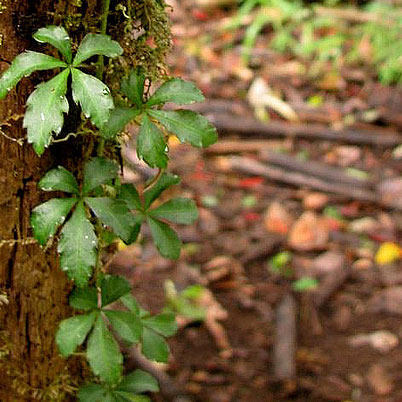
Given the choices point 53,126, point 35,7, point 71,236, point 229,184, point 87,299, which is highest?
point 35,7

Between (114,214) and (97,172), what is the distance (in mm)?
76

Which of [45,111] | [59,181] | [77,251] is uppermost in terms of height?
[45,111]

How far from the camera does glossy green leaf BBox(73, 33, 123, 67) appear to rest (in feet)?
3.47

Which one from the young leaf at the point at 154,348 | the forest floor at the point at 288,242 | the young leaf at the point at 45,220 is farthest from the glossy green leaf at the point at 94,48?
the forest floor at the point at 288,242

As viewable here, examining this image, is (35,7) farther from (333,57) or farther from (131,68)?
(333,57)

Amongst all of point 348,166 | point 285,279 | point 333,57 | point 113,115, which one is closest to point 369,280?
point 285,279

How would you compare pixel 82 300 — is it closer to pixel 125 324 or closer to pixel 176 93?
pixel 125 324

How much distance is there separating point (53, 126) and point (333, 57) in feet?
14.2

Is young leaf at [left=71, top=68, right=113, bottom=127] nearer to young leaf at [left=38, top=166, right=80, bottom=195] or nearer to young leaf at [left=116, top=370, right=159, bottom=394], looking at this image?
young leaf at [left=38, top=166, right=80, bottom=195]

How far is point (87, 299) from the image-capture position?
4.19 feet

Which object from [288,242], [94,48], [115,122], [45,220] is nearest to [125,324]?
[45,220]

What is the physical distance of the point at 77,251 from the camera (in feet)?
3.67

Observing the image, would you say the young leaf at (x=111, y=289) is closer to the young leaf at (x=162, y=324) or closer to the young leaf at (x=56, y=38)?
the young leaf at (x=162, y=324)

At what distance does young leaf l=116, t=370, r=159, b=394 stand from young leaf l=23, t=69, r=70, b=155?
1.81 ft
